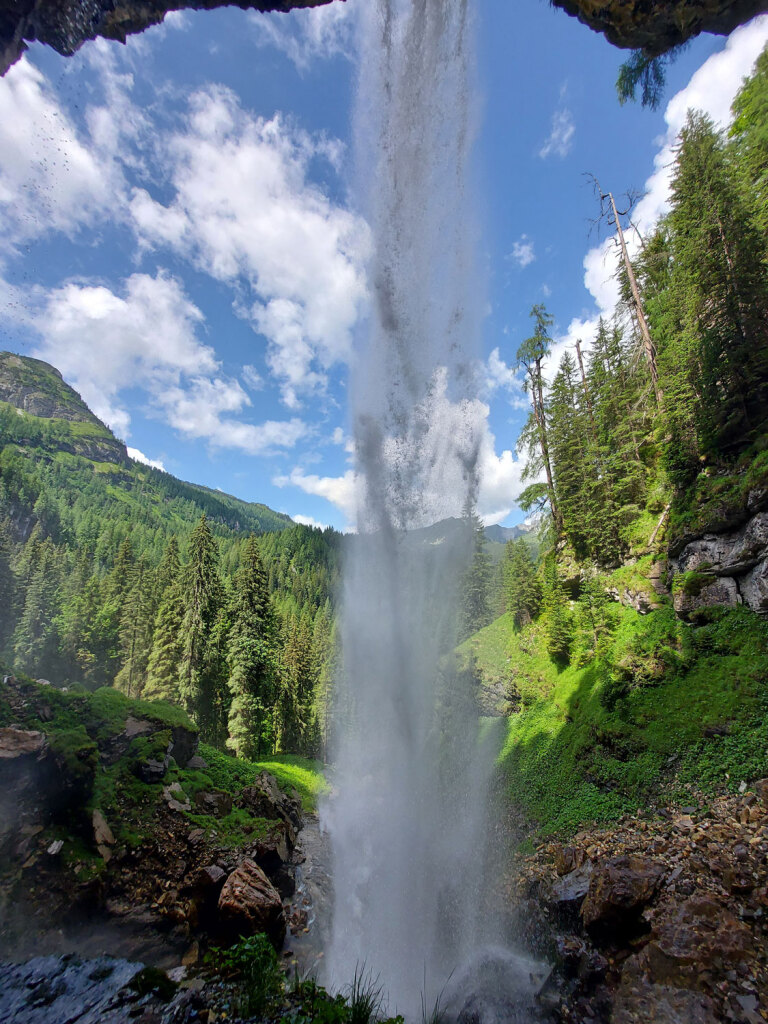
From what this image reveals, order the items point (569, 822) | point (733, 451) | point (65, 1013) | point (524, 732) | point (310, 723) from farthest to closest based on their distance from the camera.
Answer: point (310, 723), point (524, 732), point (733, 451), point (569, 822), point (65, 1013)

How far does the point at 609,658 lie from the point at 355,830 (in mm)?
13099

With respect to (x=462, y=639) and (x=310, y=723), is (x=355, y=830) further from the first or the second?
(x=310, y=723)

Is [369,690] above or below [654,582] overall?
below

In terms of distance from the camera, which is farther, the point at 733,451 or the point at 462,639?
the point at 462,639

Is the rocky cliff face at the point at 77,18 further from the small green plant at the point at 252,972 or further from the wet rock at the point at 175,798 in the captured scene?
the wet rock at the point at 175,798

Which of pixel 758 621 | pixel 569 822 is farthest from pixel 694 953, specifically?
pixel 758 621

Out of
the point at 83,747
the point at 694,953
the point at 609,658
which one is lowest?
the point at 694,953

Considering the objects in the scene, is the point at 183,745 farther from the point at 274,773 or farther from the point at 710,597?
the point at 710,597

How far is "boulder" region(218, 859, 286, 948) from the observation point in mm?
8164

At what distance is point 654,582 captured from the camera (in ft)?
50.7

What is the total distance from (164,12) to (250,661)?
1088 inches

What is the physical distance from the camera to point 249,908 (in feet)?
27.3

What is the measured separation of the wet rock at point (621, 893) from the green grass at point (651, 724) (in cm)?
326

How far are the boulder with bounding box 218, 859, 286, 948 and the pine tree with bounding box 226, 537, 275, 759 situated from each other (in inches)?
668
